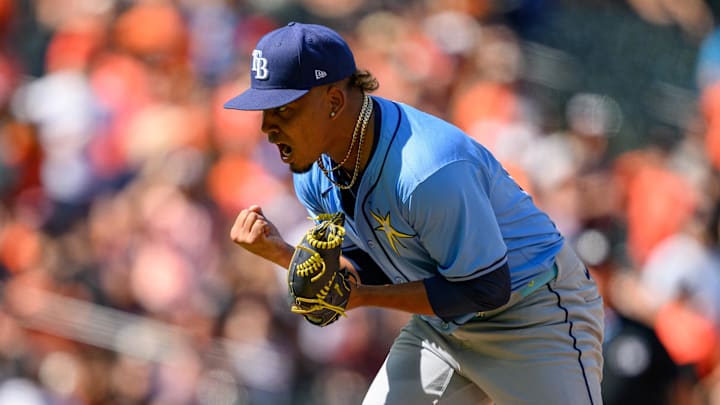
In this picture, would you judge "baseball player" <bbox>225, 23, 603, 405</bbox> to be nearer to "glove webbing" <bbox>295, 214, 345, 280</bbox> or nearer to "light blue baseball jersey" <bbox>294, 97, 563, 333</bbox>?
"light blue baseball jersey" <bbox>294, 97, 563, 333</bbox>

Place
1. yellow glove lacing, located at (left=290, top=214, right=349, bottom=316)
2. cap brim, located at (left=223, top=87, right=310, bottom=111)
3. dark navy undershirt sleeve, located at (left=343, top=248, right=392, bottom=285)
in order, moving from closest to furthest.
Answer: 1. cap brim, located at (left=223, top=87, right=310, bottom=111)
2. yellow glove lacing, located at (left=290, top=214, right=349, bottom=316)
3. dark navy undershirt sleeve, located at (left=343, top=248, right=392, bottom=285)

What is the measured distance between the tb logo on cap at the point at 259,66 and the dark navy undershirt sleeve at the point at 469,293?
2.47 ft

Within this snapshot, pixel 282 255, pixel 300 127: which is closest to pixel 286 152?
pixel 300 127

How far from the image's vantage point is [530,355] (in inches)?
128

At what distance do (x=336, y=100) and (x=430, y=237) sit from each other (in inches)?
18.5

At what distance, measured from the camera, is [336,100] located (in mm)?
2982

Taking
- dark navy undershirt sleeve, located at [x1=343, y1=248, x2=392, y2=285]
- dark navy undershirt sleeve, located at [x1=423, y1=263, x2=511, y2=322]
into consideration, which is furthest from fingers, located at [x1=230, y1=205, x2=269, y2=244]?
dark navy undershirt sleeve, located at [x1=343, y1=248, x2=392, y2=285]

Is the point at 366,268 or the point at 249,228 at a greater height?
the point at 249,228

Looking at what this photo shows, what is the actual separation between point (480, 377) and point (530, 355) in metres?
0.19

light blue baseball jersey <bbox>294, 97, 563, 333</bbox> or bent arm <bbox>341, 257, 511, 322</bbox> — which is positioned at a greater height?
light blue baseball jersey <bbox>294, 97, 563, 333</bbox>

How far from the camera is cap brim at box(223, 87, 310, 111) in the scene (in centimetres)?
283

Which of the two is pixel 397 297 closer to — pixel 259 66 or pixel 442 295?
pixel 442 295

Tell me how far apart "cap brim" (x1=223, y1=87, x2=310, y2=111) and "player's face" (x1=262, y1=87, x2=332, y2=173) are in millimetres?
50

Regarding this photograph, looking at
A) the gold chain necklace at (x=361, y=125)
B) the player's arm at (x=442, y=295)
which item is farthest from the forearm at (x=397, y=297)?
the gold chain necklace at (x=361, y=125)
